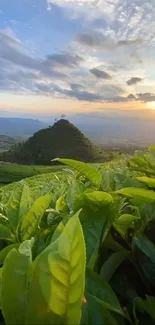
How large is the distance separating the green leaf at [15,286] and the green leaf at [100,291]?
0.69 ft

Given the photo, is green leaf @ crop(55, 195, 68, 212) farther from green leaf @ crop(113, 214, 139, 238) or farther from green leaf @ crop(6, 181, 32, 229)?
green leaf @ crop(113, 214, 139, 238)

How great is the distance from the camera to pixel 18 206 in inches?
41.8

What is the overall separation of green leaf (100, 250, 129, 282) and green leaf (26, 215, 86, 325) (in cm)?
33

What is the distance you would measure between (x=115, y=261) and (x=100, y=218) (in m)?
0.13

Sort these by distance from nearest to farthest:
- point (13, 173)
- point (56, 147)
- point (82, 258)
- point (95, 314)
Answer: point (82, 258) → point (95, 314) → point (13, 173) → point (56, 147)

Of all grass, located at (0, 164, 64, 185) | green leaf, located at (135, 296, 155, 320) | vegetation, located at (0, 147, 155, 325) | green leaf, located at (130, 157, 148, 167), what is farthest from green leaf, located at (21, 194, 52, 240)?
grass, located at (0, 164, 64, 185)

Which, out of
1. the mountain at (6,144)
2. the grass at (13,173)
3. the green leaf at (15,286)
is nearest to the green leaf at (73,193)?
the green leaf at (15,286)

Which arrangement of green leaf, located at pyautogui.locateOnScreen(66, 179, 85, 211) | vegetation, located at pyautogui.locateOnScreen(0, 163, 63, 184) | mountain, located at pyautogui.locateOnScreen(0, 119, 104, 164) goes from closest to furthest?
green leaf, located at pyautogui.locateOnScreen(66, 179, 85, 211)
vegetation, located at pyautogui.locateOnScreen(0, 163, 63, 184)
mountain, located at pyautogui.locateOnScreen(0, 119, 104, 164)

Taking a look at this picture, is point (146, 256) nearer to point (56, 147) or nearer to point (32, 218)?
point (32, 218)

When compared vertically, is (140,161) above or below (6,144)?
above

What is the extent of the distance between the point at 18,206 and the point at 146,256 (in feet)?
1.36

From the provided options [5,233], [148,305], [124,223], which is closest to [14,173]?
[5,233]

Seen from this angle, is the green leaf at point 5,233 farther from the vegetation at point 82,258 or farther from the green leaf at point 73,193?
the green leaf at point 73,193

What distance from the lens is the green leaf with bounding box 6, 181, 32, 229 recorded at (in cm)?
103
